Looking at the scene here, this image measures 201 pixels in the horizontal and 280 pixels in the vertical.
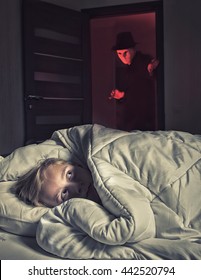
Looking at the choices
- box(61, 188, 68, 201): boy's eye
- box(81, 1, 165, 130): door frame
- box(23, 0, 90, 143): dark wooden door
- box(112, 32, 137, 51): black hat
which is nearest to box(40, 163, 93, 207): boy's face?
box(61, 188, 68, 201): boy's eye

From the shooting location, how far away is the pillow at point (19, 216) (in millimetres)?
787

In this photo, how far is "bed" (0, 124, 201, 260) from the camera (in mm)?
660

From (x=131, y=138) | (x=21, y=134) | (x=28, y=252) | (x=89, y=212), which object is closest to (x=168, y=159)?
(x=131, y=138)

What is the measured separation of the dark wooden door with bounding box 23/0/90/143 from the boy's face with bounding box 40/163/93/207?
6.10ft

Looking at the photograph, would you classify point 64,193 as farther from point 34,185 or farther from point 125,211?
point 125,211

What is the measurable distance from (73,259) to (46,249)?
0.20 ft

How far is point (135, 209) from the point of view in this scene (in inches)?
25.9

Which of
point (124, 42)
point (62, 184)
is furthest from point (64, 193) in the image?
point (124, 42)

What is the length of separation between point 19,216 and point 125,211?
0.80 feet

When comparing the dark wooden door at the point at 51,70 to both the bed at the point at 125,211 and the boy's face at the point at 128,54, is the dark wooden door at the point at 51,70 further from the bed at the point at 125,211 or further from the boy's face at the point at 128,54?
the bed at the point at 125,211

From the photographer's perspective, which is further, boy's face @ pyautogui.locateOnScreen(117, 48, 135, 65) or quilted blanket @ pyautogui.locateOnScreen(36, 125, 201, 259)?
boy's face @ pyautogui.locateOnScreen(117, 48, 135, 65)

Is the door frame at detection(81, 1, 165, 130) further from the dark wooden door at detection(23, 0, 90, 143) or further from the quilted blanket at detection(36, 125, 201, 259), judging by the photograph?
the quilted blanket at detection(36, 125, 201, 259)

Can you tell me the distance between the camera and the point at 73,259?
679 mm

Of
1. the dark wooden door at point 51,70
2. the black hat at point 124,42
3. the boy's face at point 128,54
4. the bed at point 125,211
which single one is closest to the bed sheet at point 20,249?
the bed at point 125,211
